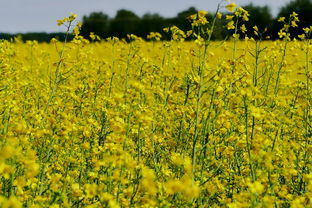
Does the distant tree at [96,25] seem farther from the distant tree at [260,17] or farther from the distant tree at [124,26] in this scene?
the distant tree at [260,17]

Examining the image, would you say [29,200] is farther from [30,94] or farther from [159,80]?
[30,94]

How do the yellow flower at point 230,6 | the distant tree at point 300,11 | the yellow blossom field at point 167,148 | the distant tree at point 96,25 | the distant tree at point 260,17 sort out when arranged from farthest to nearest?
the distant tree at point 96,25 → the distant tree at point 260,17 → the distant tree at point 300,11 → the yellow flower at point 230,6 → the yellow blossom field at point 167,148

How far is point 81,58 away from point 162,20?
22.3m

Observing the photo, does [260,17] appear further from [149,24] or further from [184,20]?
[149,24]

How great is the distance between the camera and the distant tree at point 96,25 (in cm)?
3014

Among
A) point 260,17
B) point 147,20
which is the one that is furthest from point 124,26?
point 260,17

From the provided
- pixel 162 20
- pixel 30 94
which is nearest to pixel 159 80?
pixel 30 94

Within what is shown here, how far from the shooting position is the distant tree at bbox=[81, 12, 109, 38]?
1187 inches

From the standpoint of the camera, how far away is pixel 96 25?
30141 mm

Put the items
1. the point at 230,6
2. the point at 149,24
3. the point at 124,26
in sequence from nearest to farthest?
the point at 230,6 < the point at 149,24 < the point at 124,26

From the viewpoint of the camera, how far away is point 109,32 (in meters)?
30.3

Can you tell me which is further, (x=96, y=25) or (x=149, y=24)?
(x=96, y=25)

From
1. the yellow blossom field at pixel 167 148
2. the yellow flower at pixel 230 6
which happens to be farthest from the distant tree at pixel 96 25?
the yellow flower at pixel 230 6

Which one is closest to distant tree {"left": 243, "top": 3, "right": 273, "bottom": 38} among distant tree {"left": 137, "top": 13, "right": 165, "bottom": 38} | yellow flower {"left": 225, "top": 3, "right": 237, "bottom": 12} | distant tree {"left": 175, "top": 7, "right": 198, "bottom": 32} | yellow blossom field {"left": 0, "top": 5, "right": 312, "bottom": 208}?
distant tree {"left": 175, "top": 7, "right": 198, "bottom": 32}
